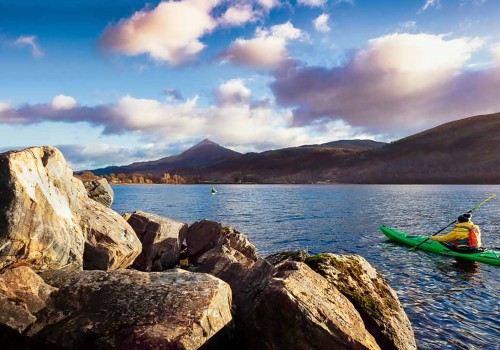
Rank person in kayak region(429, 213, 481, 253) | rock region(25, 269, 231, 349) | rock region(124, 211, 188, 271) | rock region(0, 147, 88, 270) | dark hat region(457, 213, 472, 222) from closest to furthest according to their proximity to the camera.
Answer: rock region(25, 269, 231, 349) < rock region(0, 147, 88, 270) < rock region(124, 211, 188, 271) < dark hat region(457, 213, 472, 222) < person in kayak region(429, 213, 481, 253)

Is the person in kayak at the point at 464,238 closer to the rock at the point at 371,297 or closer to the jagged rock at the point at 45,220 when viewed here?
the rock at the point at 371,297

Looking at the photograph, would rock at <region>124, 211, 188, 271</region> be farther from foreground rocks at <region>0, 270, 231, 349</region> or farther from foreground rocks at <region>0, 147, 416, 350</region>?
foreground rocks at <region>0, 270, 231, 349</region>

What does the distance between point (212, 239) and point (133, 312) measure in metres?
11.7

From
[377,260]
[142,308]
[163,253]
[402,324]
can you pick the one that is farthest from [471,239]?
[142,308]

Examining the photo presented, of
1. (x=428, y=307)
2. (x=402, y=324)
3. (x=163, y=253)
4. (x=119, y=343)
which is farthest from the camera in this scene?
(x=163, y=253)

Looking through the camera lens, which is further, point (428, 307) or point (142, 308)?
point (428, 307)

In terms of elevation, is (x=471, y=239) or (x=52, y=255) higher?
(x=52, y=255)

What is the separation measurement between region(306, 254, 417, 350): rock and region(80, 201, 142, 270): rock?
20.5ft

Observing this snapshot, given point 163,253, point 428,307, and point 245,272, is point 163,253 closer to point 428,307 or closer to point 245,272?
point 245,272

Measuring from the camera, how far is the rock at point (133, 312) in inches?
293

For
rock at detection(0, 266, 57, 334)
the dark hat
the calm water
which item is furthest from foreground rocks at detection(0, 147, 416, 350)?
the dark hat

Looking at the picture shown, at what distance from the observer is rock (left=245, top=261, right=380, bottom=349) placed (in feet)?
26.3

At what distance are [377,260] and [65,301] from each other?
21390mm

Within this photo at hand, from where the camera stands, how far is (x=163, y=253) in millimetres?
17594
